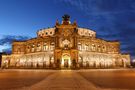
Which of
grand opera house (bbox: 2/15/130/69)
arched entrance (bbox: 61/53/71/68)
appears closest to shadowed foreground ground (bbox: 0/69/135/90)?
grand opera house (bbox: 2/15/130/69)

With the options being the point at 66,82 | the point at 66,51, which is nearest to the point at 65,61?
the point at 66,51

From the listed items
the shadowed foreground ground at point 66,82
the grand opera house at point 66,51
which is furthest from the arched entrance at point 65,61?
the shadowed foreground ground at point 66,82

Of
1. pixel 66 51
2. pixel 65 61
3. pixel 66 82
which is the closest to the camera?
pixel 66 82

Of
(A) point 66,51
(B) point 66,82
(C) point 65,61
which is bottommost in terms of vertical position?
(B) point 66,82

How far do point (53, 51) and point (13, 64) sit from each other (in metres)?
28.9

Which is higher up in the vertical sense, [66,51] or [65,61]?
[66,51]

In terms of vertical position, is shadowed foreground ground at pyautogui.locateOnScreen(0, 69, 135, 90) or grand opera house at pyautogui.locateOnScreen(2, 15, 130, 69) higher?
grand opera house at pyautogui.locateOnScreen(2, 15, 130, 69)

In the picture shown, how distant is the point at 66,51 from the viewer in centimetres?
7212

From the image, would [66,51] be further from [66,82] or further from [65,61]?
[66,82]

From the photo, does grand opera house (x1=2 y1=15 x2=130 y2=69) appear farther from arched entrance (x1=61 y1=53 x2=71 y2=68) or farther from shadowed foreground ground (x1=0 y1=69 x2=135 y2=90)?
shadowed foreground ground (x1=0 y1=69 x2=135 y2=90)

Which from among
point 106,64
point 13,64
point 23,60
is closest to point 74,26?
point 106,64

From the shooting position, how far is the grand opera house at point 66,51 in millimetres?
72438

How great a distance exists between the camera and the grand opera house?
72438 millimetres

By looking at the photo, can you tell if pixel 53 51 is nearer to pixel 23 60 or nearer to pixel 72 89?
pixel 23 60
